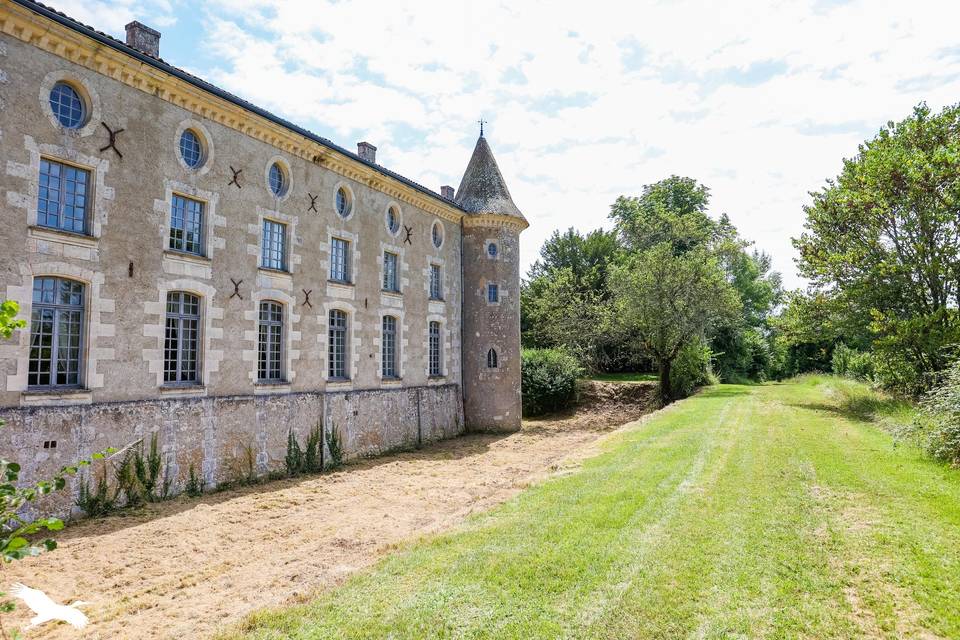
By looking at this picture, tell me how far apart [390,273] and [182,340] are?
7.36 m

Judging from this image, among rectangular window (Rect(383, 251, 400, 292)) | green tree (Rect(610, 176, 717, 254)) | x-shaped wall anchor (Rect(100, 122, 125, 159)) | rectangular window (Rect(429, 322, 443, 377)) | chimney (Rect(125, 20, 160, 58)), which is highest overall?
green tree (Rect(610, 176, 717, 254))

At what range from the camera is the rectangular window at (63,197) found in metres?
9.87

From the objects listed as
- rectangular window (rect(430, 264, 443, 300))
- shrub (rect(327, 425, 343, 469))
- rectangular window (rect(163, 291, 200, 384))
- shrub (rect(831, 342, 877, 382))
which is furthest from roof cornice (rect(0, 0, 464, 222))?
shrub (rect(831, 342, 877, 382))

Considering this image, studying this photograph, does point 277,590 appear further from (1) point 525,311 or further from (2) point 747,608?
(1) point 525,311

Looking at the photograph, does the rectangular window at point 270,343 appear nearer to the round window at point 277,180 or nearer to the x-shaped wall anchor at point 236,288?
the x-shaped wall anchor at point 236,288

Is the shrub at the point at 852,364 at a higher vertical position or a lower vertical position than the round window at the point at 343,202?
lower

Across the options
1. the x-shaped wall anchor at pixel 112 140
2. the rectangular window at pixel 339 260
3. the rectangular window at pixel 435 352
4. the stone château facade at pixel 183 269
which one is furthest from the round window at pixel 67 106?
the rectangular window at pixel 435 352

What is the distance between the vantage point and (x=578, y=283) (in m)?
41.8

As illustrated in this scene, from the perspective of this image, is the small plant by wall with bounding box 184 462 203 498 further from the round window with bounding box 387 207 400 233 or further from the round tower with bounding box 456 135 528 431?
the round tower with bounding box 456 135 528 431

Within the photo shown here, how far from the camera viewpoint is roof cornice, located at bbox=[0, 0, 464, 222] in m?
9.55

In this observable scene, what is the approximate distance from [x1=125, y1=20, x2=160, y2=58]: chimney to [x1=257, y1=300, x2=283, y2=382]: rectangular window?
569cm

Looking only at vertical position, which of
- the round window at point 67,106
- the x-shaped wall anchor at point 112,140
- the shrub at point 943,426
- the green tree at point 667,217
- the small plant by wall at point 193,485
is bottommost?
the small plant by wall at point 193,485

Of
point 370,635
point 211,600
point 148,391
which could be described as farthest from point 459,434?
point 370,635

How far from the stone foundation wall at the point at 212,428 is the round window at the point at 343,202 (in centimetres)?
504
